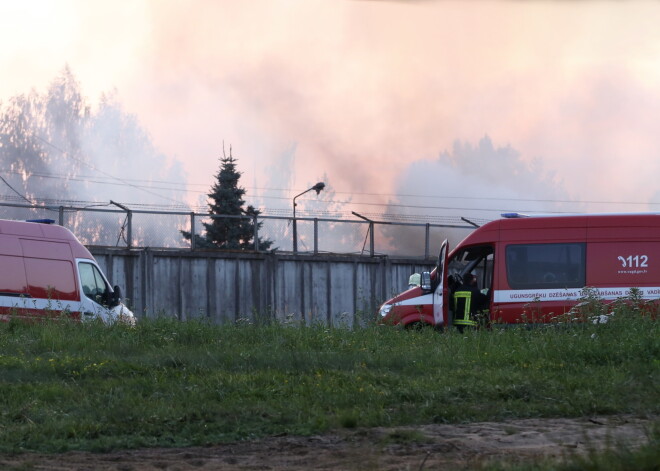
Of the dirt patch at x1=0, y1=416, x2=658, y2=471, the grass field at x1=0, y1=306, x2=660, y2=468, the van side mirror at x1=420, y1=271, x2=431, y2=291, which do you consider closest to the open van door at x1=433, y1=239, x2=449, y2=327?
the van side mirror at x1=420, y1=271, x2=431, y2=291

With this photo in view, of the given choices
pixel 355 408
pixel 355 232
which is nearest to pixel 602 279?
pixel 355 408

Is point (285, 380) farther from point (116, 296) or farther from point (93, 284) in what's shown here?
point (93, 284)

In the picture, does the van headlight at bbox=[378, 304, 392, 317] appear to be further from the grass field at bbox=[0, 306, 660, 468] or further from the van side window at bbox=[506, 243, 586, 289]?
the grass field at bbox=[0, 306, 660, 468]

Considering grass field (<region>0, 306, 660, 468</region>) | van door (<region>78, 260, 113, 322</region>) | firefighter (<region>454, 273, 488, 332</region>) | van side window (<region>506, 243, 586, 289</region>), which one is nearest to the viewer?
grass field (<region>0, 306, 660, 468</region>)

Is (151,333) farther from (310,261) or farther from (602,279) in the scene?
(310,261)

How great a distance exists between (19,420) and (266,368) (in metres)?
2.82

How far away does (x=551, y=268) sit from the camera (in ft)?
50.0

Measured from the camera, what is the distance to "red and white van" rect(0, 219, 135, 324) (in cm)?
1502

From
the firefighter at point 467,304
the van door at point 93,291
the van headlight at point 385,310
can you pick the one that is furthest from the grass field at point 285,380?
the van door at point 93,291

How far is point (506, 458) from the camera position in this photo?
5367 mm

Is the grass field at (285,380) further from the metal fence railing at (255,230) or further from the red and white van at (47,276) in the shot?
the metal fence railing at (255,230)

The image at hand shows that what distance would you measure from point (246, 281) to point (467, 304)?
11.1 m

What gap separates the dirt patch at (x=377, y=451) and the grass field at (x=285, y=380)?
249 millimetres

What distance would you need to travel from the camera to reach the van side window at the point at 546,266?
15.1 m
